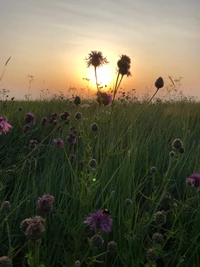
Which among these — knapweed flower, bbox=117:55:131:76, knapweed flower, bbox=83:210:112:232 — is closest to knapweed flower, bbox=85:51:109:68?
knapweed flower, bbox=117:55:131:76

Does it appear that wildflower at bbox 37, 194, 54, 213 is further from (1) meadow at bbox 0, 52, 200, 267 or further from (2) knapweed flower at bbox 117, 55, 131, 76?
(2) knapweed flower at bbox 117, 55, 131, 76

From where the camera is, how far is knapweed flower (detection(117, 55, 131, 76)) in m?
2.33

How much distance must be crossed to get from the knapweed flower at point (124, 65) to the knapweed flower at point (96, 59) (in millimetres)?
326

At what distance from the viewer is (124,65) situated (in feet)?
7.71

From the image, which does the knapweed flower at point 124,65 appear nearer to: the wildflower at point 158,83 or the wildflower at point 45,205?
the wildflower at point 158,83

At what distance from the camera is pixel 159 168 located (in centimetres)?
286

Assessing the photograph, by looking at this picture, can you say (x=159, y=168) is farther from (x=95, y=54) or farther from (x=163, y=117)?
(x=163, y=117)

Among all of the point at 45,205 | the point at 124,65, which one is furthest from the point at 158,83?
the point at 45,205

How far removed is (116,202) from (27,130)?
5.98ft

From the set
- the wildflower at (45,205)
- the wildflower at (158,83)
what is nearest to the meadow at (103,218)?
the wildflower at (45,205)

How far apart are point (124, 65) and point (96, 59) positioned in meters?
0.42

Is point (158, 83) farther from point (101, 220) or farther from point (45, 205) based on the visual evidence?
point (45, 205)

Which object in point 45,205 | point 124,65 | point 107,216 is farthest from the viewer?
point 124,65

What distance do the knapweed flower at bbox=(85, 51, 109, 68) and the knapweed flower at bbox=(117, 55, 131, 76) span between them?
326 millimetres
